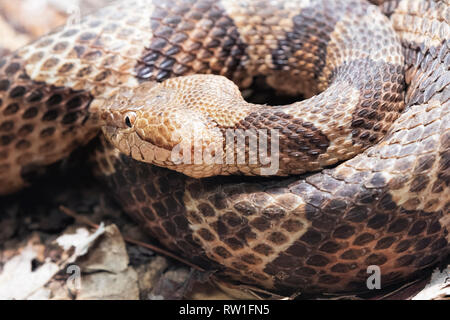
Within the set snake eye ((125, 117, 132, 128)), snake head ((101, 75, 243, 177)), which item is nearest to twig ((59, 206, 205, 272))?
snake head ((101, 75, 243, 177))

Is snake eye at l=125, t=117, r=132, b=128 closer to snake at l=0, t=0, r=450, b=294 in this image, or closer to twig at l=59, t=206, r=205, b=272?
snake at l=0, t=0, r=450, b=294

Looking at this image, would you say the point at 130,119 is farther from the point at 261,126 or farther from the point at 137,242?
the point at 137,242

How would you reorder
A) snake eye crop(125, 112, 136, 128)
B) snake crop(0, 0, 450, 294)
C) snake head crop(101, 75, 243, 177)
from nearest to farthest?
1. snake crop(0, 0, 450, 294)
2. snake head crop(101, 75, 243, 177)
3. snake eye crop(125, 112, 136, 128)

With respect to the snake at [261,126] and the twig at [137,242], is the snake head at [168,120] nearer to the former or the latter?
the snake at [261,126]

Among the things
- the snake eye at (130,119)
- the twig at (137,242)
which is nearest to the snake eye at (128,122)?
the snake eye at (130,119)

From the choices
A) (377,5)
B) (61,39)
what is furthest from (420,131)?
(61,39)

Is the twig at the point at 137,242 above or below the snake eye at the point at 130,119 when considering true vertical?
below

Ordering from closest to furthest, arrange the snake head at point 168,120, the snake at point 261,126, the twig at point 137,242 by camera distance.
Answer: the snake at point 261,126 < the snake head at point 168,120 < the twig at point 137,242
